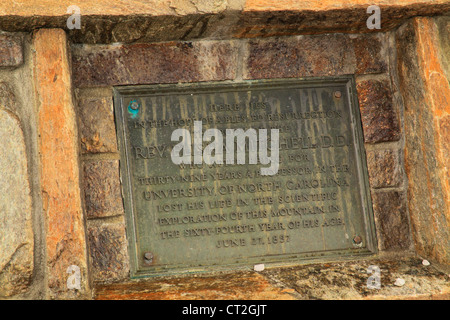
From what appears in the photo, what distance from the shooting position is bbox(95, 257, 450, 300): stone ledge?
2.26 m

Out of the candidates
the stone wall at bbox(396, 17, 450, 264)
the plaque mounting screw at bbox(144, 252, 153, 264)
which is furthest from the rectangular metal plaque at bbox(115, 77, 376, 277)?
the stone wall at bbox(396, 17, 450, 264)

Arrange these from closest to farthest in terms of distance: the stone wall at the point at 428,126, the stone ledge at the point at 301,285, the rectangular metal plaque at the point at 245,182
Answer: the stone ledge at the point at 301,285
the stone wall at the point at 428,126
the rectangular metal plaque at the point at 245,182

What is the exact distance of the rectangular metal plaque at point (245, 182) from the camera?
261 cm

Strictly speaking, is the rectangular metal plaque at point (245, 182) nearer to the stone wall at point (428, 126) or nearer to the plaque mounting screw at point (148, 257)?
the plaque mounting screw at point (148, 257)

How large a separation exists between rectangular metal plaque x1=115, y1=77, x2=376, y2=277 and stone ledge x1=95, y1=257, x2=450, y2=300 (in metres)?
0.09

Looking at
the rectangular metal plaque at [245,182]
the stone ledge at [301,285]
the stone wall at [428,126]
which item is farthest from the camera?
the rectangular metal plaque at [245,182]

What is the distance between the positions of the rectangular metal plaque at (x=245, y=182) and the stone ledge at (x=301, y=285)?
0.09 metres

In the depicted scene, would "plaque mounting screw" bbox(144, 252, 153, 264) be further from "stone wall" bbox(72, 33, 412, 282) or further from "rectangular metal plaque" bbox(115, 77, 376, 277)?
"stone wall" bbox(72, 33, 412, 282)

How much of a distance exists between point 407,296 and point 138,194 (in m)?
1.44

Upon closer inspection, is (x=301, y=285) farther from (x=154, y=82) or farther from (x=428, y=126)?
(x=154, y=82)

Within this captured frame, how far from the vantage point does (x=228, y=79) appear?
8.85 feet

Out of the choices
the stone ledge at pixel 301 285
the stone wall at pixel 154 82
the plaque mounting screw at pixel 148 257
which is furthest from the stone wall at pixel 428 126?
the plaque mounting screw at pixel 148 257

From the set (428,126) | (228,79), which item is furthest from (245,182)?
(428,126)

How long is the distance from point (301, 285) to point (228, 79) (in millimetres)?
1166
